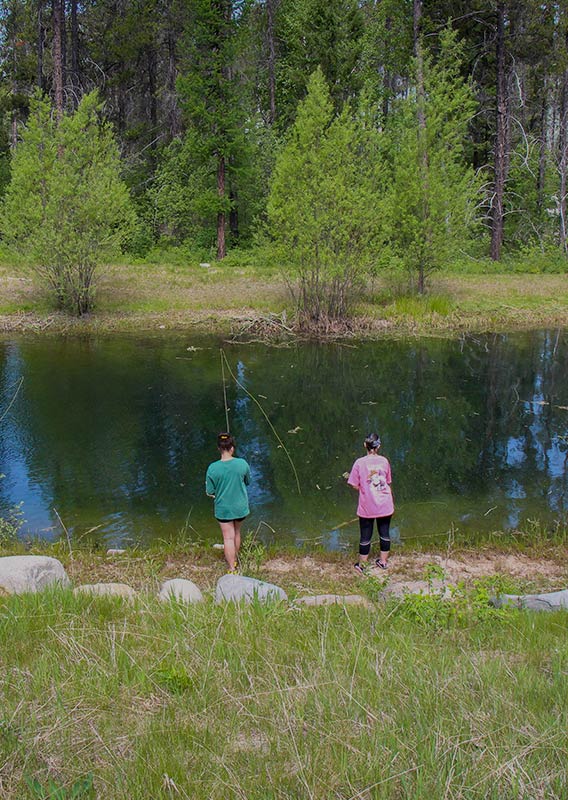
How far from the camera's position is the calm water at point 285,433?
9141 millimetres

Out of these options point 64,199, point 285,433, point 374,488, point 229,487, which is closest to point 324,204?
point 64,199

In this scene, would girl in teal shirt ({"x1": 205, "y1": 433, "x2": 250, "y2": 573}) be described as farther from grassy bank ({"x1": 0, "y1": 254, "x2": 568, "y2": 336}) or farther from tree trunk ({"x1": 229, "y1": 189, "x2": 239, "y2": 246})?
tree trunk ({"x1": 229, "y1": 189, "x2": 239, "y2": 246})

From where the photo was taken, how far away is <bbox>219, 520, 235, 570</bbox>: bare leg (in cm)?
734

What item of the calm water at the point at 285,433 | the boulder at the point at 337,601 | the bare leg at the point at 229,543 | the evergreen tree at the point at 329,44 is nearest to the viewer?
the boulder at the point at 337,601

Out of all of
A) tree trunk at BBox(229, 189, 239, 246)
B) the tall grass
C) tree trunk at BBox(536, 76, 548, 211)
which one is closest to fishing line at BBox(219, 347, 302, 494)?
the tall grass

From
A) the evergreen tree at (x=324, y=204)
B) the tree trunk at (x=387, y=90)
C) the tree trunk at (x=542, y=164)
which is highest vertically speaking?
the tree trunk at (x=387, y=90)

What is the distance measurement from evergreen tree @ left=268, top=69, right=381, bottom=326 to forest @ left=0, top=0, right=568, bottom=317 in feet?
0.23

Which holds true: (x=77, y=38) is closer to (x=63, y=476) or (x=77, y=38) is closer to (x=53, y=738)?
(x=63, y=476)

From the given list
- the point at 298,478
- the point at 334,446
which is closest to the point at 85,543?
the point at 298,478

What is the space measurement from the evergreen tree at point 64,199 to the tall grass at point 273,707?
62.6ft

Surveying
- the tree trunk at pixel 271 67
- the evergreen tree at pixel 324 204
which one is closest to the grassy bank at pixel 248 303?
the evergreen tree at pixel 324 204

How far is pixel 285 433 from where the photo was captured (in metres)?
12.2

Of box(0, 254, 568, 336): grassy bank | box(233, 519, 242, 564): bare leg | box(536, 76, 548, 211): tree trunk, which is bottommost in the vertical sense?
box(233, 519, 242, 564): bare leg

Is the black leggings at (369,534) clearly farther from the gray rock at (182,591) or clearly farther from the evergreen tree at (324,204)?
the evergreen tree at (324,204)
